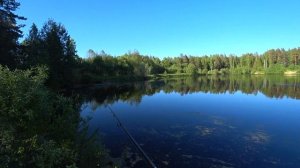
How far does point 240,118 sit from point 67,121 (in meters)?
18.7

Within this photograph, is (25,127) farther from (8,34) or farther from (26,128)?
(8,34)

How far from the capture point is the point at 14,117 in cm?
815

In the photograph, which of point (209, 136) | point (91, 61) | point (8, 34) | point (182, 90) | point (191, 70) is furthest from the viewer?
point (191, 70)

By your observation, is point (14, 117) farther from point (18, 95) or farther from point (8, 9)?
point (8, 9)

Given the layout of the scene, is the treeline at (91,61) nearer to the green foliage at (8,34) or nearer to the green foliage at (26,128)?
the green foliage at (8,34)

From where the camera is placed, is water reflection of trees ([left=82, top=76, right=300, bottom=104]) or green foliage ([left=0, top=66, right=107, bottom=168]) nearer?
green foliage ([left=0, top=66, right=107, bottom=168])

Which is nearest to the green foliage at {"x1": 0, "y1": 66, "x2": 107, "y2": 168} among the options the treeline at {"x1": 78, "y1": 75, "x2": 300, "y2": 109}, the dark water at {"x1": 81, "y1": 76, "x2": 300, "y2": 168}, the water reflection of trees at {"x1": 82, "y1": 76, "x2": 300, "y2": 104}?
the dark water at {"x1": 81, "y1": 76, "x2": 300, "y2": 168}

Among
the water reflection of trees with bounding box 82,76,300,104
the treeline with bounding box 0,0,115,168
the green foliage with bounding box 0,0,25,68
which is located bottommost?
the water reflection of trees with bounding box 82,76,300,104

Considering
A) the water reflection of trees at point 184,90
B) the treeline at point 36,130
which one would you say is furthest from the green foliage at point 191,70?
the treeline at point 36,130

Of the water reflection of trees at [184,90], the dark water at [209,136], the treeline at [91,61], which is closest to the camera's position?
the dark water at [209,136]

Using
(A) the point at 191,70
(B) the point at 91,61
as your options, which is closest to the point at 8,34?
(B) the point at 91,61

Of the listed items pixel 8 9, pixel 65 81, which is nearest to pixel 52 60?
pixel 65 81

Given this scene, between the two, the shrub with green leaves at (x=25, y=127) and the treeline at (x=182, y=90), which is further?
the treeline at (x=182, y=90)

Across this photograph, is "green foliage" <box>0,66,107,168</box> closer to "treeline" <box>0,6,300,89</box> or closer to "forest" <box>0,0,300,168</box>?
"forest" <box>0,0,300,168</box>
